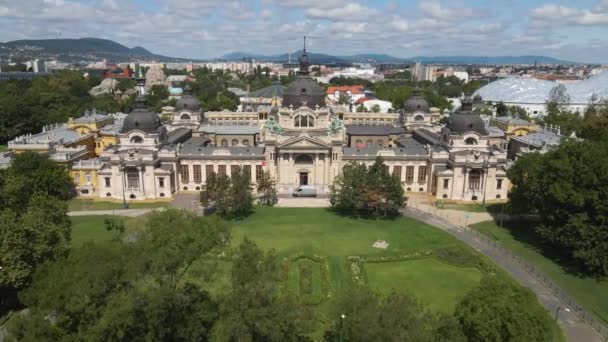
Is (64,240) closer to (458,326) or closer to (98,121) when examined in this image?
(458,326)

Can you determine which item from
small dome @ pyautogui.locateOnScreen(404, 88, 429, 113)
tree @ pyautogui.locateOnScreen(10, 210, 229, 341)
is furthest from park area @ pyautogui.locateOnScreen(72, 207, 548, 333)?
small dome @ pyautogui.locateOnScreen(404, 88, 429, 113)

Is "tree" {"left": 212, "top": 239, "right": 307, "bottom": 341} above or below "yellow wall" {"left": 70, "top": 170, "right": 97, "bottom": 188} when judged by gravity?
above

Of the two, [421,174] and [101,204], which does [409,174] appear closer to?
[421,174]

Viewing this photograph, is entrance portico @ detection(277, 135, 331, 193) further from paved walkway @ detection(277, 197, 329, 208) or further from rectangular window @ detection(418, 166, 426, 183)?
rectangular window @ detection(418, 166, 426, 183)

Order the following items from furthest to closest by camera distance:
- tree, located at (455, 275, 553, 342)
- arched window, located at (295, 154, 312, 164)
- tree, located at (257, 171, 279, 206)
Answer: arched window, located at (295, 154, 312, 164)
tree, located at (257, 171, 279, 206)
tree, located at (455, 275, 553, 342)

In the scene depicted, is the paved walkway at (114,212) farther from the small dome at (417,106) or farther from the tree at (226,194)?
the small dome at (417,106)

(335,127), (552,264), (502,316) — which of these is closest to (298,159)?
(335,127)

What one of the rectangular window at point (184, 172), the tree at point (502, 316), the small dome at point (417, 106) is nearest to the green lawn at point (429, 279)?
the tree at point (502, 316)
